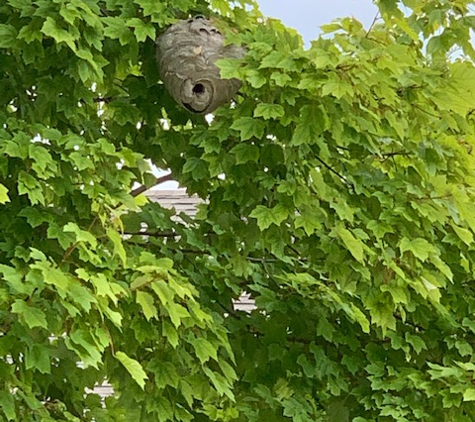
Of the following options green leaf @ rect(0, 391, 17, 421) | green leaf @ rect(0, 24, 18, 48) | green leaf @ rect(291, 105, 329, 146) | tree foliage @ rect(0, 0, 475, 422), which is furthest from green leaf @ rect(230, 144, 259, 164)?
green leaf @ rect(0, 391, 17, 421)

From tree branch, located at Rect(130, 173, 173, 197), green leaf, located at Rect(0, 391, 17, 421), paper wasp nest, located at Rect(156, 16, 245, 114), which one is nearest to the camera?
green leaf, located at Rect(0, 391, 17, 421)

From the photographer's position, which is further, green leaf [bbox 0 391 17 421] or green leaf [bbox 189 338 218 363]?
green leaf [bbox 189 338 218 363]

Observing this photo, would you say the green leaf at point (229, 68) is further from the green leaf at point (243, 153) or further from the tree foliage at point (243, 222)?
the green leaf at point (243, 153)

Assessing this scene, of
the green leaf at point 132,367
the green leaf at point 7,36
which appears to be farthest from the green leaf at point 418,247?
the green leaf at point 7,36

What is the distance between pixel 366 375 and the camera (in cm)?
192

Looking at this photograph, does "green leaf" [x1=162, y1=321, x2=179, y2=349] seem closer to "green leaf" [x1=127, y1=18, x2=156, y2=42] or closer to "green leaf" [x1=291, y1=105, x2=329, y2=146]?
"green leaf" [x1=291, y1=105, x2=329, y2=146]

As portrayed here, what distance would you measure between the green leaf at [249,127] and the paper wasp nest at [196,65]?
135 mm

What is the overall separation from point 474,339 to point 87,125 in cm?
102

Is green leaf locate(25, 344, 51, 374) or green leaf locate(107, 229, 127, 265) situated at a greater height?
green leaf locate(107, 229, 127, 265)

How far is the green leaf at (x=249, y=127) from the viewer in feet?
5.18

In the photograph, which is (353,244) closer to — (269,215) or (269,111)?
(269,215)

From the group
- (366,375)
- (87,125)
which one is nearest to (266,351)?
(366,375)

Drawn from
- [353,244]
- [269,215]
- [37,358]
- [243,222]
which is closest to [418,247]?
[353,244]

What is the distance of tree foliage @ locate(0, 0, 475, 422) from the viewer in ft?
4.79
